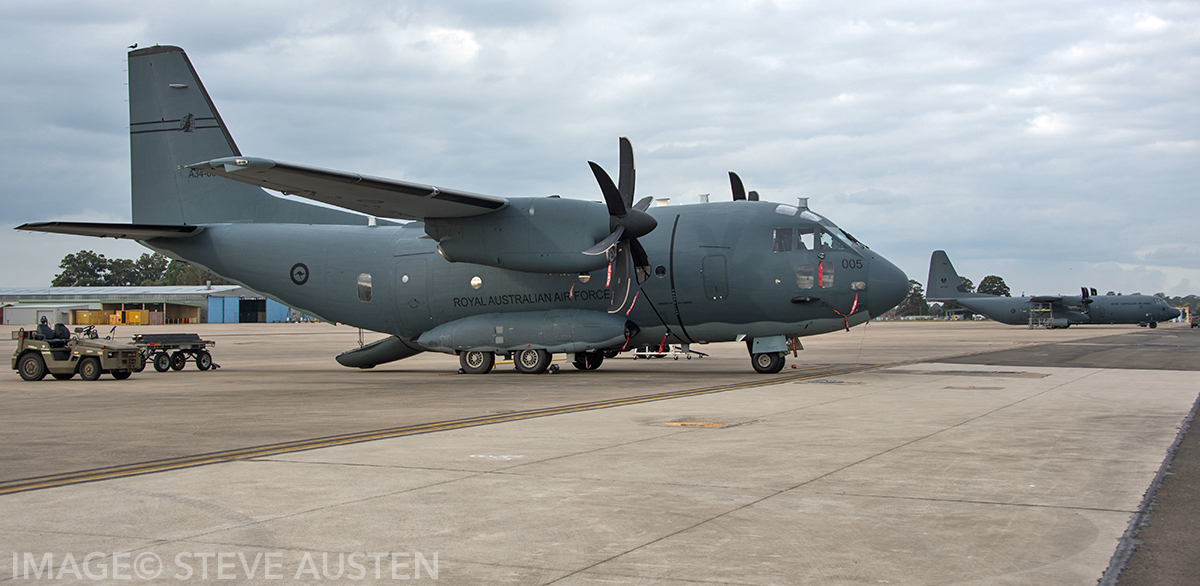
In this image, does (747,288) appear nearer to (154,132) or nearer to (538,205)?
(538,205)

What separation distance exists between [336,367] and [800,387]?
1737cm

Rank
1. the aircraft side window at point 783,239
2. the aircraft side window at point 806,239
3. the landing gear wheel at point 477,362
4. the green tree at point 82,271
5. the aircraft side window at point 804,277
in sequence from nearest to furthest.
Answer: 1. the aircraft side window at point 804,277
2. the aircraft side window at point 806,239
3. the aircraft side window at point 783,239
4. the landing gear wheel at point 477,362
5. the green tree at point 82,271

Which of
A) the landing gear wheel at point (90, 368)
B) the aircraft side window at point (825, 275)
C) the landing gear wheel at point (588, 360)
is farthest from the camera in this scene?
the landing gear wheel at point (588, 360)

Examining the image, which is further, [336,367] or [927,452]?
[336,367]

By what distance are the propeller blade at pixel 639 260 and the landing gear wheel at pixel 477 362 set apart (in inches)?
189

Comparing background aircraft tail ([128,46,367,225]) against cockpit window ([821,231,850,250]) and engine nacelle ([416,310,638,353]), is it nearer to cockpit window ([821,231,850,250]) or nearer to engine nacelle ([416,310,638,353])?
engine nacelle ([416,310,638,353])

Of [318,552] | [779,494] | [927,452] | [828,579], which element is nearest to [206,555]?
[318,552]

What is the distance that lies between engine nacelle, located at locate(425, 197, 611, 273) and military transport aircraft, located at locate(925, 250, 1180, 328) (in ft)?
233

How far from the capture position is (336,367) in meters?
29.0

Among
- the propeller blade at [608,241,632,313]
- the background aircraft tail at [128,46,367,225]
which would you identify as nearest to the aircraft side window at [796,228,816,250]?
the propeller blade at [608,241,632,313]

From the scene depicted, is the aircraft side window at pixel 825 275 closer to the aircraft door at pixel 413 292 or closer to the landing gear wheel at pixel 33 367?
the aircraft door at pixel 413 292

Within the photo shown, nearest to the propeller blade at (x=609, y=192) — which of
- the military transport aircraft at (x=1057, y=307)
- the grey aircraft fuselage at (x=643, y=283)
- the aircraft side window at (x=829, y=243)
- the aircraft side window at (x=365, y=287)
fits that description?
the grey aircraft fuselage at (x=643, y=283)

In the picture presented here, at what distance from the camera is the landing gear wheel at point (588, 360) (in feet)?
82.7

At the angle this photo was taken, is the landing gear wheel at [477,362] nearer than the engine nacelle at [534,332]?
No
